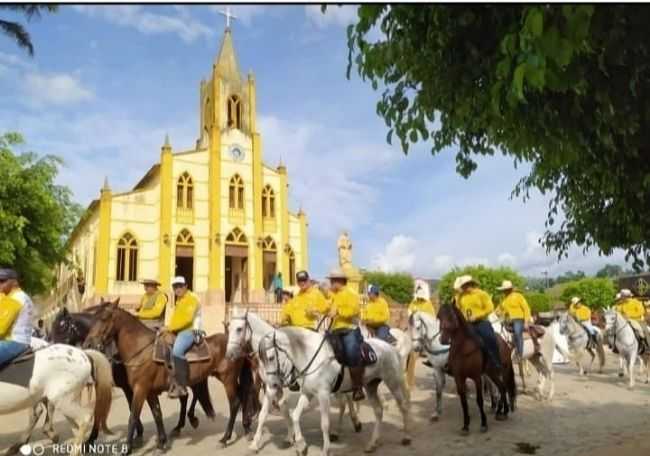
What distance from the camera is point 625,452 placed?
7648mm

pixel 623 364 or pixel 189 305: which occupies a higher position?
pixel 189 305

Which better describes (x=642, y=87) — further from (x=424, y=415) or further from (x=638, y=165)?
(x=424, y=415)

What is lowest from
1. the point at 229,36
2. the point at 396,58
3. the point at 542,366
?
the point at 542,366

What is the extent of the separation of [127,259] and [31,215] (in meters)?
16.4

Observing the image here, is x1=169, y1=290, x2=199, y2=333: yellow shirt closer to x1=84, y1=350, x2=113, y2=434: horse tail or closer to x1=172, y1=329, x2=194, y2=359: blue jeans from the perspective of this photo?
x1=172, y1=329, x2=194, y2=359: blue jeans

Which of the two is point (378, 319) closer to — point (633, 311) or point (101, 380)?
point (101, 380)

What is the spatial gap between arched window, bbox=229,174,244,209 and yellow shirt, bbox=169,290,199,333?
26899 mm

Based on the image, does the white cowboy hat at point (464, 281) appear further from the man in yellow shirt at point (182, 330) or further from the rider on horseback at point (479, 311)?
the man in yellow shirt at point (182, 330)

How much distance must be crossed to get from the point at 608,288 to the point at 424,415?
61675 millimetres

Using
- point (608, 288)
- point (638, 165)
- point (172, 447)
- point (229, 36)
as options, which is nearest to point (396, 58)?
point (638, 165)

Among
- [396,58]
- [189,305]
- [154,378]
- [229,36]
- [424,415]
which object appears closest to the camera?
[396,58]

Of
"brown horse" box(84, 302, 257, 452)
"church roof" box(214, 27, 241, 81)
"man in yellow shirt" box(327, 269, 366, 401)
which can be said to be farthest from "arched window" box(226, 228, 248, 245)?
"man in yellow shirt" box(327, 269, 366, 401)

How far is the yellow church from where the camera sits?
32.9 m

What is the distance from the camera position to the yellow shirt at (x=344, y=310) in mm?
8648
